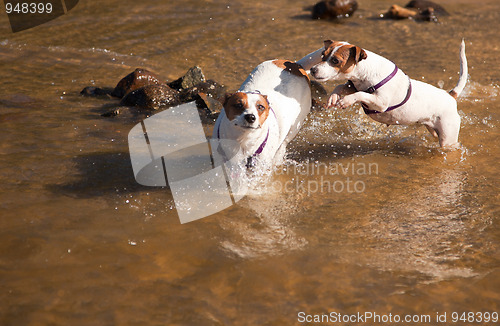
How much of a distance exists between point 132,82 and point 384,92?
3647 millimetres

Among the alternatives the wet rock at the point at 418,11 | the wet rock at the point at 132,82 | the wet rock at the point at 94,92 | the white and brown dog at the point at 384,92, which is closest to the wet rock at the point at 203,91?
the wet rock at the point at 132,82

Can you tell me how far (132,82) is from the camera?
7.54 meters

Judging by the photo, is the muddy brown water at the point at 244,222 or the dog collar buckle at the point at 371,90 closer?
the muddy brown water at the point at 244,222

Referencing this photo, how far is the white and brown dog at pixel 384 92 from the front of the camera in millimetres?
5285

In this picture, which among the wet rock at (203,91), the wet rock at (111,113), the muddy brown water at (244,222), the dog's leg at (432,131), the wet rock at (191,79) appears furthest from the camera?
the wet rock at (191,79)

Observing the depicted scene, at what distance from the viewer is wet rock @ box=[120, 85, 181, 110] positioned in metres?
7.18

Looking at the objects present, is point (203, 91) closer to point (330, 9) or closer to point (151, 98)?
point (151, 98)

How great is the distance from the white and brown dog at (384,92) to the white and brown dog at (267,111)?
36 centimetres

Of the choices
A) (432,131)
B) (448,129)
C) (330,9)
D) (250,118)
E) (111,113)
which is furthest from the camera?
(330,9)

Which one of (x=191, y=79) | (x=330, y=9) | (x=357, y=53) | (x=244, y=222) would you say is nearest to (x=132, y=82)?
(x=191, y=79)

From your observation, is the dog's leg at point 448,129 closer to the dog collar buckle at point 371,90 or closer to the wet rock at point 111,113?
the dog collar buckle at point 371,90

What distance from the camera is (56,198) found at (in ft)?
16.1

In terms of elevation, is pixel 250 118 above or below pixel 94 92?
above

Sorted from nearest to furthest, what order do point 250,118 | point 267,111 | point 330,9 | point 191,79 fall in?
point 250,118
point 267,111
point 191,79
point 330,9
